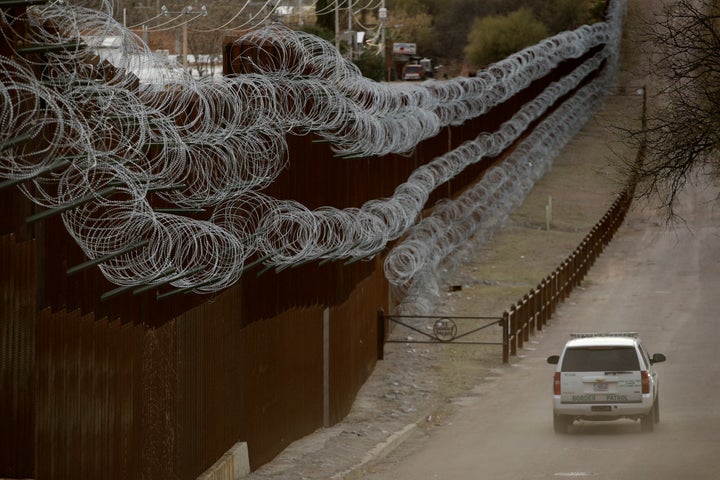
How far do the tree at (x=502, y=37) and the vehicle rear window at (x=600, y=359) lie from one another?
Result: 8451 centimetres

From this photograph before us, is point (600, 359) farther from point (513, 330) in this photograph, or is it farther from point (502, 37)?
point (502, 37)

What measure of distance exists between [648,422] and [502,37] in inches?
3447

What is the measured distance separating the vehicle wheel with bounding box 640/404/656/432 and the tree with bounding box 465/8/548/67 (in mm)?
84829

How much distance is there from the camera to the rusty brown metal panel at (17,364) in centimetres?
1063

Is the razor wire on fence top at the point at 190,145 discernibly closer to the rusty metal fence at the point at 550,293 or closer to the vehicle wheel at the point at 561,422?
the rusty metal fence at the point at 550,293

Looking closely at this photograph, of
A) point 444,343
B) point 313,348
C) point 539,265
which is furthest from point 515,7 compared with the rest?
point 313,348

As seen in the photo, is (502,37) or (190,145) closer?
(190,145)

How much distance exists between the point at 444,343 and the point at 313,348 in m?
9.27

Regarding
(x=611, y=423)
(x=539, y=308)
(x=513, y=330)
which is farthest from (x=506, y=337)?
(x=611, y=423)

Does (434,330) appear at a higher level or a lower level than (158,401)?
lower

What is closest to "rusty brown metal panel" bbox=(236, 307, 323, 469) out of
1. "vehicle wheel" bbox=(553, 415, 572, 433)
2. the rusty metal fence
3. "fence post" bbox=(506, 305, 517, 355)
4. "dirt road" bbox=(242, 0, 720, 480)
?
"dirt road" bbox=(242, 0, 720, 480)

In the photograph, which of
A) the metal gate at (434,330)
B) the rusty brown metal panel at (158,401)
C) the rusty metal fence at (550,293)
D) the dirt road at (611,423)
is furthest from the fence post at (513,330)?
the rusty brown metal panel at (158,401)

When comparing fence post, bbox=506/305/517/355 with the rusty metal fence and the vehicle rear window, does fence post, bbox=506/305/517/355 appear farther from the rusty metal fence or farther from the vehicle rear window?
the vehicle rear window

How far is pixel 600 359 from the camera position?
22.2 m
